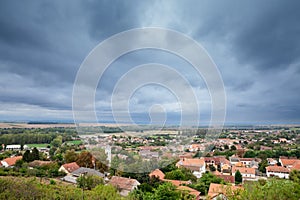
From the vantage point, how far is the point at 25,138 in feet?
108

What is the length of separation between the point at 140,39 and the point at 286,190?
18.6 feet

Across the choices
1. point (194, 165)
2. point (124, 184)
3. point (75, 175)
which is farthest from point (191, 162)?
point (75, 175)

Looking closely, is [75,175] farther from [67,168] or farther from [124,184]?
[124,184]

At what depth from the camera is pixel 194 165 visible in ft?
64.6

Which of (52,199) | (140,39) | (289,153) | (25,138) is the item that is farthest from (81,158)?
(289,153)

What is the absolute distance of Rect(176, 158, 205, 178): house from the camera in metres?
18.6

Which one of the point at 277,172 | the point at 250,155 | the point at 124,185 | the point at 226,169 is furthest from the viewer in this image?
the point at 250,155

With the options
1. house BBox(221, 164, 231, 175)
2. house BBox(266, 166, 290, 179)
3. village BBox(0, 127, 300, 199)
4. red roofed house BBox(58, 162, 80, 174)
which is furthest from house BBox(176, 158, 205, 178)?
red roofed house BBox(58, 162, 80, 174)

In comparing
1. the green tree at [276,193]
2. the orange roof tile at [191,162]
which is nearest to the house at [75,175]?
the orange roof tile at [191,162]

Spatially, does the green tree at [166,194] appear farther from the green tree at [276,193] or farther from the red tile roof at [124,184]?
the green tree at [276,193]

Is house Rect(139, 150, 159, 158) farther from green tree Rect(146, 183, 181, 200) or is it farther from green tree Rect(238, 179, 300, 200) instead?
green tree Rect(238, 179, 300, 200)

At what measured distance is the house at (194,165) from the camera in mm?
18641

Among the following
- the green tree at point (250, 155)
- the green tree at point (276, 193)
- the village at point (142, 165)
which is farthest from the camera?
the green tree at point (250, 155)

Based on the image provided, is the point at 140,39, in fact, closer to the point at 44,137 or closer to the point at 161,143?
the point at 161,143
